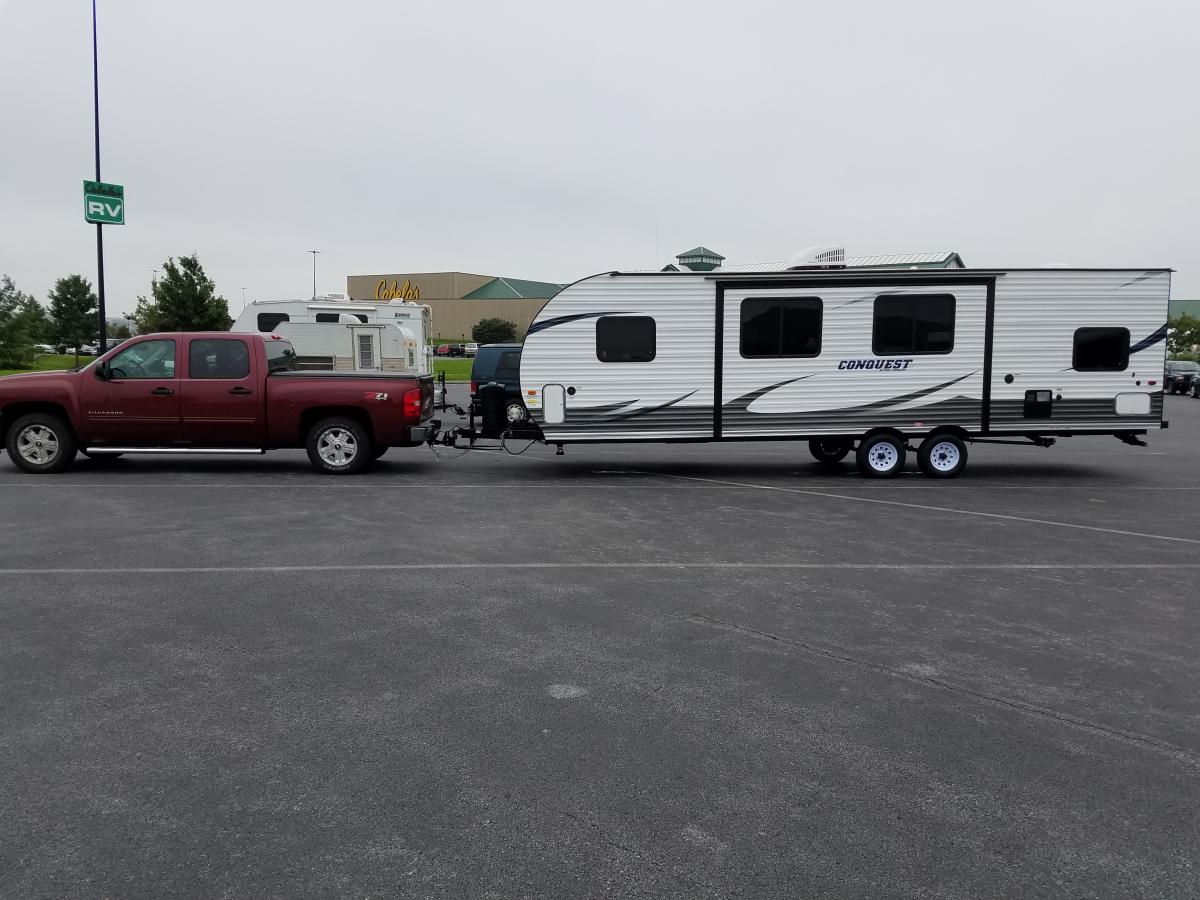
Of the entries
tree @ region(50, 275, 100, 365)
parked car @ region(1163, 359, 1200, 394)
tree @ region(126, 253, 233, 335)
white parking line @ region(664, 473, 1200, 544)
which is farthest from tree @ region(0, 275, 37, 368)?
parked car @ region(1163, 359, 1200, 394)

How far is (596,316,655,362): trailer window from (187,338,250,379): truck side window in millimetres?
4990

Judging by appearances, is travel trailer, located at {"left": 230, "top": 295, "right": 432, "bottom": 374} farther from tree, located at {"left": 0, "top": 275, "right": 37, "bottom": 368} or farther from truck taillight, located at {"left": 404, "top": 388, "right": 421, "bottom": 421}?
tree, located at {"left": 0, "top": 275, "right": 37, "bottom": 368}

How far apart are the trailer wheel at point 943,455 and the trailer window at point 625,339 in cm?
434

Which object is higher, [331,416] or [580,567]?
[331,416]

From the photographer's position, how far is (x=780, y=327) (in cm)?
1354

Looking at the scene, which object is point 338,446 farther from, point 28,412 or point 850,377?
point 850,377

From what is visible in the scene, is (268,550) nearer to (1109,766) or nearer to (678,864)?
(678,864)

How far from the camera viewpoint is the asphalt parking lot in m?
3.38

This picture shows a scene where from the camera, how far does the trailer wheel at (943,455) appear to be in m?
13.8

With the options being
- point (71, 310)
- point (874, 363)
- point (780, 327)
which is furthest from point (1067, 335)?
point (71, 310)

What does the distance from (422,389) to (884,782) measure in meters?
10.8

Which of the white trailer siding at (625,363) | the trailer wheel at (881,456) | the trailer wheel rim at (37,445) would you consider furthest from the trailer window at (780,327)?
the trailer wheel rim at (37,445)

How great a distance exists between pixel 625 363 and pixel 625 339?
34 cm

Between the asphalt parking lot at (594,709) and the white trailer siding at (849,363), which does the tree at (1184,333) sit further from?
the asphalt parking lot at (594,709)
